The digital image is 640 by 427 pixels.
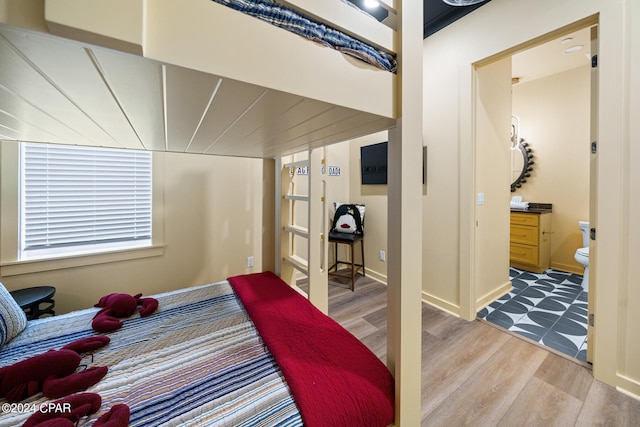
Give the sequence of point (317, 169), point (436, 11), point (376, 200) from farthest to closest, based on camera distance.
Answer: point (376, 200) < point (436, 11) < point (317, 169)

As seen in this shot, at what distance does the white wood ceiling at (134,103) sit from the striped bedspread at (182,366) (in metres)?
0.93

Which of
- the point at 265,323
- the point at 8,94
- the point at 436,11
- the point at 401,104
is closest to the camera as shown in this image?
the point at 8,94

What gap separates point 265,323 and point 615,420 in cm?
182

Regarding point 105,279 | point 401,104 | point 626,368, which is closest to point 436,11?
point 401,104

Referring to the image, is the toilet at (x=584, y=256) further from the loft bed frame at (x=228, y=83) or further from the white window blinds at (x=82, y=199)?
the white window blinds at (x=82, y=199)

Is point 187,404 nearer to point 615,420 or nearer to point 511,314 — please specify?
point 615,420

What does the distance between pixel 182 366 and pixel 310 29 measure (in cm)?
122

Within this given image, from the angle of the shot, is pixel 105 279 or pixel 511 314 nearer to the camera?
pixel 105 279

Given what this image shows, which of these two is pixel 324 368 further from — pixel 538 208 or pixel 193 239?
pixel 538 208

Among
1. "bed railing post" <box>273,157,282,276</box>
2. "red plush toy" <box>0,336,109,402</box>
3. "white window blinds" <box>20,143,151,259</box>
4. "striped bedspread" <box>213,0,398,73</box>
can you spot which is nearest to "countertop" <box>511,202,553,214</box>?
"bed railing post" <box>273,157,282,276</box>

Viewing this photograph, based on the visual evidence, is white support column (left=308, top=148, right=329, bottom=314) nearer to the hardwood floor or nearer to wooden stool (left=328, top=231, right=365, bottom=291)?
the hardwood floor

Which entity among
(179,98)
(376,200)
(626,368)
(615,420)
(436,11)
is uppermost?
(436,11)

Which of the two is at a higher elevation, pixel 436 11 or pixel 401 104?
pixel 436 11

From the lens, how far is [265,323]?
1134 mm
